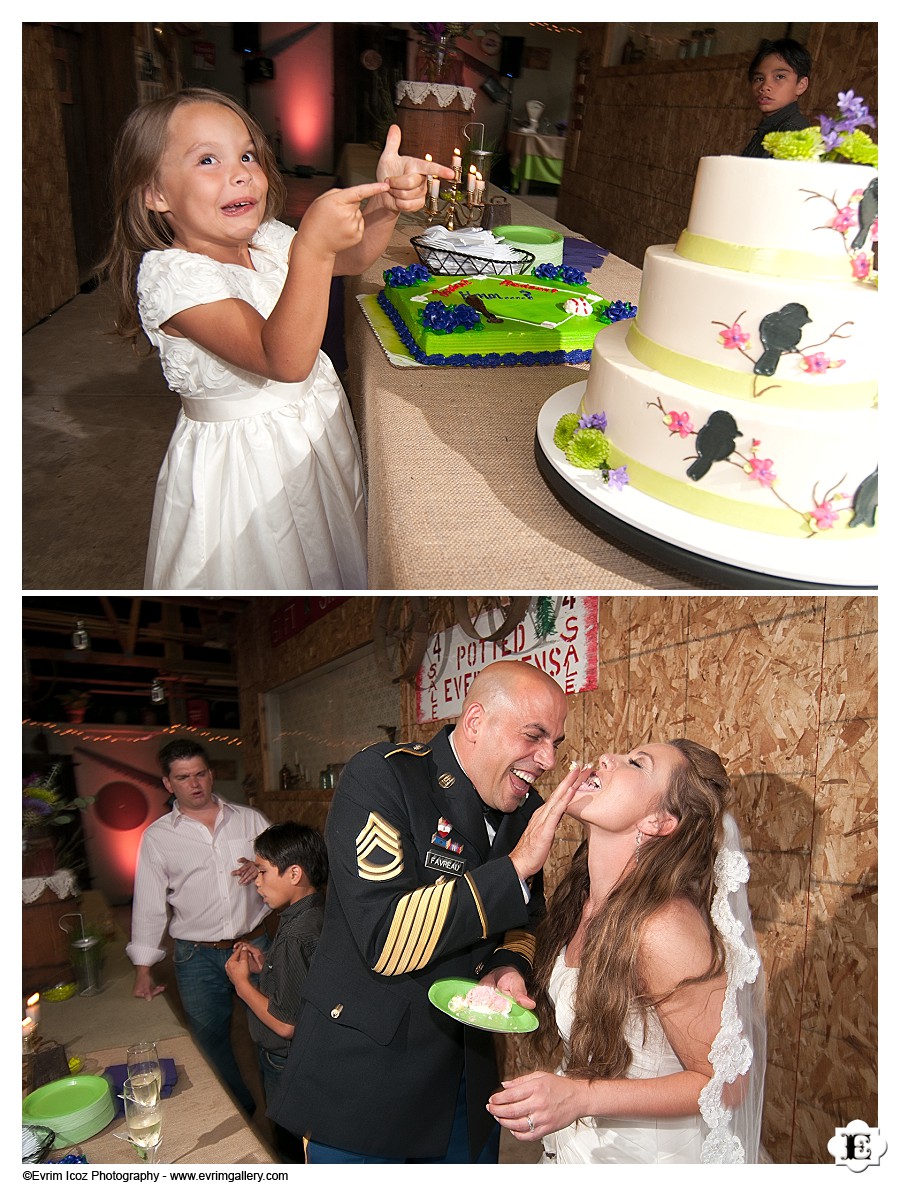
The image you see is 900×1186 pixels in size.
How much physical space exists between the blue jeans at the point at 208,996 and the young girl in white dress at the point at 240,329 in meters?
1.63

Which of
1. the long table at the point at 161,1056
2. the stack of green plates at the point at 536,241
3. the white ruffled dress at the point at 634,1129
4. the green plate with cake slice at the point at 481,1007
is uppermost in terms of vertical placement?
the stack of green plates at the point at 536,241

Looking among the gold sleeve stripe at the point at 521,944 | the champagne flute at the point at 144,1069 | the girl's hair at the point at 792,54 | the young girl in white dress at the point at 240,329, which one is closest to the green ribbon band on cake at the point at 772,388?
the young girl in white dress at the point at 240,329

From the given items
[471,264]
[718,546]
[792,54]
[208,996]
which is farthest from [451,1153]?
[792,54]

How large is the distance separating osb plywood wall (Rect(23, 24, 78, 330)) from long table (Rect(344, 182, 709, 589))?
1.84m

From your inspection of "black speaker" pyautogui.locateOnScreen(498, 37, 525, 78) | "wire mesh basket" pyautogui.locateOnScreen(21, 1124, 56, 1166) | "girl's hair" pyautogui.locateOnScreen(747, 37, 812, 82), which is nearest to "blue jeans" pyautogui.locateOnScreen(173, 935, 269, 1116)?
"wire mesh basket" pyautogui.locateOnScreen(21, 1124, 56, 1166)

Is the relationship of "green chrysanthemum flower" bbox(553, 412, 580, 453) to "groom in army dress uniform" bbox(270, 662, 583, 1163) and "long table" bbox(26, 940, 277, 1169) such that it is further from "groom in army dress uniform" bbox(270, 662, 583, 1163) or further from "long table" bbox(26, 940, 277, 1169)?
"long table" bbox(26, 940, 277, 1169)

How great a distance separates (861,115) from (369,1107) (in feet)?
6.13

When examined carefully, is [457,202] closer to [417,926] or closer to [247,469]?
[247,469]

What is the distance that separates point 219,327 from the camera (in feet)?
4.26

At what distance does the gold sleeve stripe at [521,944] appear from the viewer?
5.38ft

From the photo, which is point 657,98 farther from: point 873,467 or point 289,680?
point 873,467

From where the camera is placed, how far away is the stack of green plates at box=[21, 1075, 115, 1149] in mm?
1537

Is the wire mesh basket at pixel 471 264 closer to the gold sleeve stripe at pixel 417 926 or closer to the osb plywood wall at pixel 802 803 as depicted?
the osb plywood wall at pixel 802 803

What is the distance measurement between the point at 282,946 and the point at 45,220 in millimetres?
4342
